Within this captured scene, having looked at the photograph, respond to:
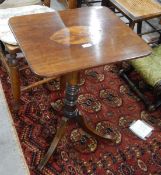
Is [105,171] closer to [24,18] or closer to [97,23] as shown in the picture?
[97,23]

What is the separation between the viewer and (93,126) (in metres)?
1.86

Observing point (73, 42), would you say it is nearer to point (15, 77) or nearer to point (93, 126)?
point (15, 77)

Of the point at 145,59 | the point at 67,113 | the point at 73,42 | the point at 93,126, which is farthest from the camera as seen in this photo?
the point at 145,59

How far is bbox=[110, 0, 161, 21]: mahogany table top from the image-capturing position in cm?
205

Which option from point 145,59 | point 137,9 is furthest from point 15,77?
point 137,9

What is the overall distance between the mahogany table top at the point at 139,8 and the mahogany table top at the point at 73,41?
0.65 meters

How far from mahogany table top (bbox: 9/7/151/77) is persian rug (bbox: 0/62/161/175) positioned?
731 millimetres

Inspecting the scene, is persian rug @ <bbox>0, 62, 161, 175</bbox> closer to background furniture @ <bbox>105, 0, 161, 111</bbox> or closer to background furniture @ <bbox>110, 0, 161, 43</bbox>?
background furniture @ <bbox>105, 0, 161, 111</bbox>

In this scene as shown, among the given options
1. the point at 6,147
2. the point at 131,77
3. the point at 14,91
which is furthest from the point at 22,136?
the point at 131,77

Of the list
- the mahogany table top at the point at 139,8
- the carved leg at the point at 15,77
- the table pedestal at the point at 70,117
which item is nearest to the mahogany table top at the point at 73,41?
the table pedestal at the point at 70,117

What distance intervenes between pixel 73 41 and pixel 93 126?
2.62 feet

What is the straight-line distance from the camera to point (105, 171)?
5.28 ft

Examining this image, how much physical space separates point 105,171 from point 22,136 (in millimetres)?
575

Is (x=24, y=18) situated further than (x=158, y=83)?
No
